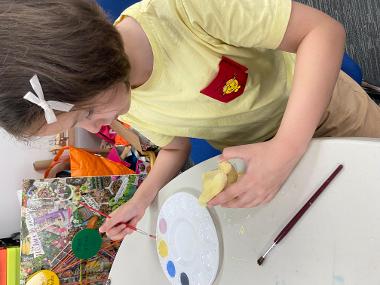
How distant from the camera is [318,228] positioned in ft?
1.88

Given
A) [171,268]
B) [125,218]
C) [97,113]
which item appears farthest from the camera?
[125,218]

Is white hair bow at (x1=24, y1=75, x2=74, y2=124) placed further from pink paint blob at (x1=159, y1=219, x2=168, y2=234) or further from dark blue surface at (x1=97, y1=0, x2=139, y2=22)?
dark blue surface at (x1=97, y1=0, x2=139, y2=22)

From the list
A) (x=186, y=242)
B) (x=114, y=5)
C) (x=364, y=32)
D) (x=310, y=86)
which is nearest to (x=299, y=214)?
(x=310, y=86)

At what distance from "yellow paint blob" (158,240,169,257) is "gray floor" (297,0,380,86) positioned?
929mm

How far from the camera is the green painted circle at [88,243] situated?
5.13 ft

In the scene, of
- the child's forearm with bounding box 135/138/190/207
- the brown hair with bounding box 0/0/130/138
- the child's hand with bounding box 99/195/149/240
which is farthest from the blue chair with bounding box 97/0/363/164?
the brown hair with bounding box 0/0/130/138

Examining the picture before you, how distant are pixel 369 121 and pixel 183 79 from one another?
42 cm

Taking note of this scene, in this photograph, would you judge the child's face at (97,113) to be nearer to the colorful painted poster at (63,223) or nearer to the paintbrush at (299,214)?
the paintbrush at (299,214)

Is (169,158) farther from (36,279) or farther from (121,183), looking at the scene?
(36,279)

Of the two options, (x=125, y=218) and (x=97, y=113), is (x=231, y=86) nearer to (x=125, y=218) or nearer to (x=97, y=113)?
(x=97, y=113)

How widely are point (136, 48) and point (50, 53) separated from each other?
0.63 feet

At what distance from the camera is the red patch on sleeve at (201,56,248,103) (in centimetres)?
73

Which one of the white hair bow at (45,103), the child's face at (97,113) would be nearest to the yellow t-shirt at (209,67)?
the child's face at (97,113)

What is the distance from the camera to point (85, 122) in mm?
646
